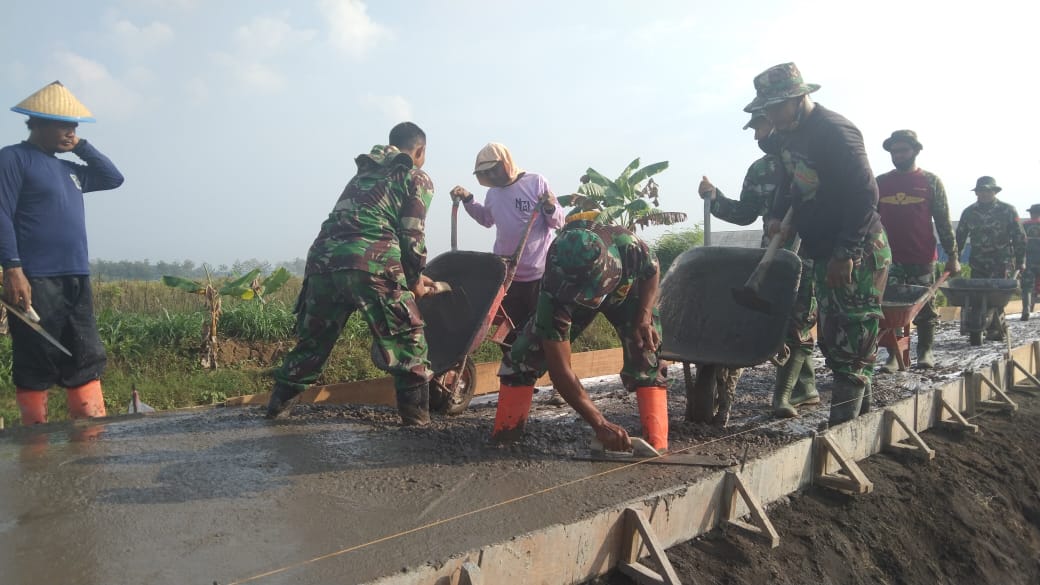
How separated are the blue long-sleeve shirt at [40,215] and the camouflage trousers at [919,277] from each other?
20.6ft

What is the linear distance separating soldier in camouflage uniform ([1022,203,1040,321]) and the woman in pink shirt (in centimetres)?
941

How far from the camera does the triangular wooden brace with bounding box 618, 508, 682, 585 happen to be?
Result: 7.69 feet

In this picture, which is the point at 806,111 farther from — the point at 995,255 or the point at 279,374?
the point at 995,255

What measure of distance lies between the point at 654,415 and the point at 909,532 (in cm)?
130

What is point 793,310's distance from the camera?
4129 mm

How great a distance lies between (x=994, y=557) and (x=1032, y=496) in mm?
998

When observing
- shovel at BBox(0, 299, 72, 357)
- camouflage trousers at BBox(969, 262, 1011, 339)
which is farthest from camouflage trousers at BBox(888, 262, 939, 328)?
shovel at BBox(0, 299, 72, 357)

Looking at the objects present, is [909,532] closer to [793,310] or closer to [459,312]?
[793,310]

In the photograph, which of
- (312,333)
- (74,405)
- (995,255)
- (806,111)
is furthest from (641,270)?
(995,255)

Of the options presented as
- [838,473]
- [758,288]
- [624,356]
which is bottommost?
[838,473]

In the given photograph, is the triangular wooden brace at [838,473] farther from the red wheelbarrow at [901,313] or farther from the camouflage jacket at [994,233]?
the camouflage jacket at [994,233]

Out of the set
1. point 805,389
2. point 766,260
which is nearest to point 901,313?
point 805,389

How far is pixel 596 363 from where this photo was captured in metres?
6.45

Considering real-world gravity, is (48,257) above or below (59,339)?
above
